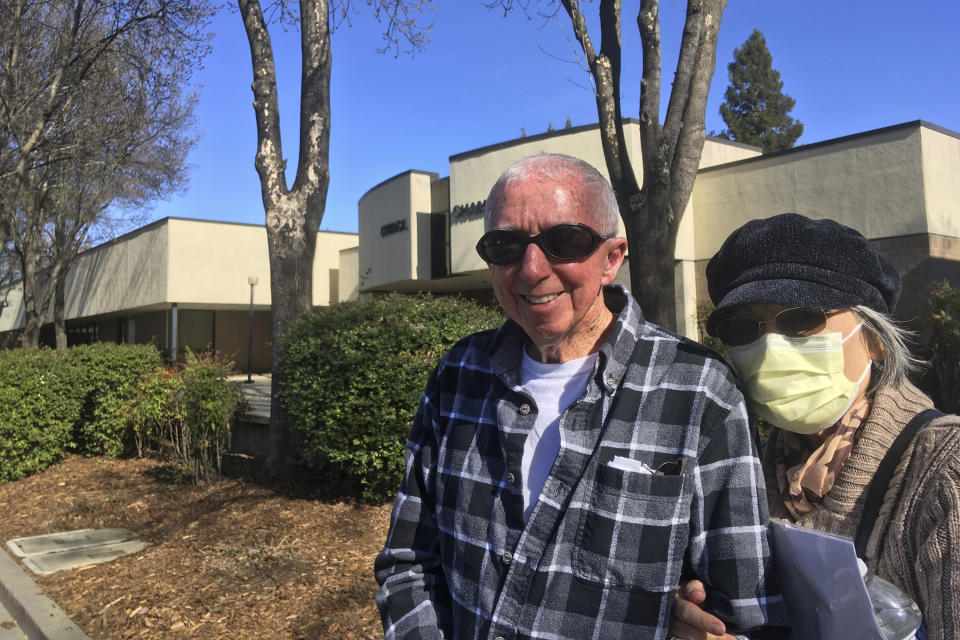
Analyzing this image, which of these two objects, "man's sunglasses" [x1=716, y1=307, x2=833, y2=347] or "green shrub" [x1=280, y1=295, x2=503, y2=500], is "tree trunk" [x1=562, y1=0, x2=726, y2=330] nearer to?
"green shrub" [x1=280, y1=295, x2=503, y2=500]

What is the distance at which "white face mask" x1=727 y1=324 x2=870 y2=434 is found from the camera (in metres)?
1.56

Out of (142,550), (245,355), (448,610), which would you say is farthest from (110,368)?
(245,355)

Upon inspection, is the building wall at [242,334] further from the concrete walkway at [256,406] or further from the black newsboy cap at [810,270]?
the black newsboy cap at [810,270]

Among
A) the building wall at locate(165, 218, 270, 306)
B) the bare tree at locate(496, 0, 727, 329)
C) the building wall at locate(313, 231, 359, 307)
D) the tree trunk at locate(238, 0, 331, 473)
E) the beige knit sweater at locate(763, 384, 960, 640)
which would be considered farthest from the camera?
the building wall at locate(313, 231, 359, 307)

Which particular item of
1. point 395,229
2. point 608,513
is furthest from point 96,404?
point 395,229

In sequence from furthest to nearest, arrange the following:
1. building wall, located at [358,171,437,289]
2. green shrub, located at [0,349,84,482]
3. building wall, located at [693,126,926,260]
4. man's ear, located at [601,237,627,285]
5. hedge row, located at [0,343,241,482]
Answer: building wall, located at [358,171,437,289], building wall, located at [693,126,926,260], green shrub, located at [0,349,84,482], hedge row, located at [0,343,241,482], man's ear, located at [601,237,627,285]

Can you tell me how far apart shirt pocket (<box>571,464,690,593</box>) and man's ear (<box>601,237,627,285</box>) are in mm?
518

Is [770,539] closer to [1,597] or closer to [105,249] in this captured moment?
[1,597]

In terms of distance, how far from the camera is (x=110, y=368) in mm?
9906

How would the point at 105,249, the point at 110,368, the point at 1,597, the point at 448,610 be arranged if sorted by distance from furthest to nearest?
the point at 105,249 < the point at 110,368 < the point at 1,597 < the point at 448,610

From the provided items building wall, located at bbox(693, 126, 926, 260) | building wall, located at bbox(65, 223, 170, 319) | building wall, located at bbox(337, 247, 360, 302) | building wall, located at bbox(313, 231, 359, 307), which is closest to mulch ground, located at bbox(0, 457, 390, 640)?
building wall, located at bbox(693, 126, 926, 260)

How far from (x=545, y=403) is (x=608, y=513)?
335 millimetres

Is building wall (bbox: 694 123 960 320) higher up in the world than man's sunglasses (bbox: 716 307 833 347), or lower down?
higher up

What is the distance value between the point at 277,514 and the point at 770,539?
545 cm
